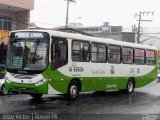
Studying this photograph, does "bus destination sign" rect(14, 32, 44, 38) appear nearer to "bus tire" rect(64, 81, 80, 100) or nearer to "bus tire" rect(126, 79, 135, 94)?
"bus tire" rect(64, 81, 80, 100)

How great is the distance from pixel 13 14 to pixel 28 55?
75.6 feet

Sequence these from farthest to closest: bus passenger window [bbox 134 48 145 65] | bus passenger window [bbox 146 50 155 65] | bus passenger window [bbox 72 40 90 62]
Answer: bus passenger window [bbox 146 50 155 65] < bus passenger window [bbox 134 48 145 65] < bus passenger window [bbox 72 40 90 62]

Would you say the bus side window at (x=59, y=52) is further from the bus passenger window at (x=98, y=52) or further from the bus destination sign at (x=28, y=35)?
the bus passenger window at (x=98, y=52)

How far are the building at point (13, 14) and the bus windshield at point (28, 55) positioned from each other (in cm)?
1842

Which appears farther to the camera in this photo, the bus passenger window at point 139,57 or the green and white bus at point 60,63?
the bus passenger window at point 139,57

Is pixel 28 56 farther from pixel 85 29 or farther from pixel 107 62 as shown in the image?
pixel 85 29

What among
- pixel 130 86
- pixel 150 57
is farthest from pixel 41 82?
pixel 150 57

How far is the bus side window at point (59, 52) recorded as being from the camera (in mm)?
16716

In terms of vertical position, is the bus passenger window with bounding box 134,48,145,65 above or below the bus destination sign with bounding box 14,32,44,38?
below

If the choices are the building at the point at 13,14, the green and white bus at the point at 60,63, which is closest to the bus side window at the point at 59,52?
the green and white bus at the point at 60,63

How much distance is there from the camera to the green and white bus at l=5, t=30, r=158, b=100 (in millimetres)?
16375

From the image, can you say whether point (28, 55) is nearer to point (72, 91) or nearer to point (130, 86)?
point (72, 91)

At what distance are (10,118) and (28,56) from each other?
477 cm

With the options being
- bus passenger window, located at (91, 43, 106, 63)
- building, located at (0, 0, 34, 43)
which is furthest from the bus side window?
building, located at (0, 0, 34, 43)
